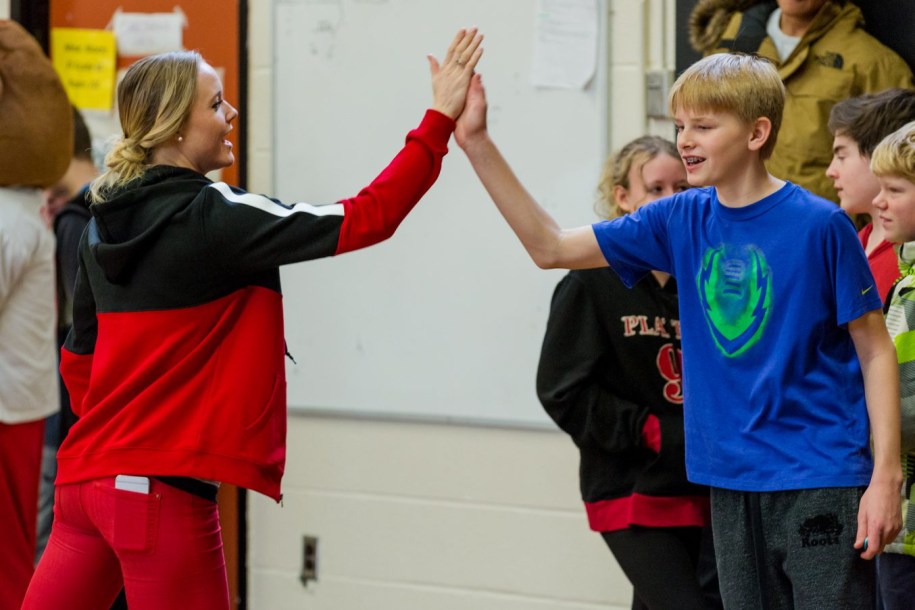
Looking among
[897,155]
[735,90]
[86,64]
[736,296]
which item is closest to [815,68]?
[897,155]

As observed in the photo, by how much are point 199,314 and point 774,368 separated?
93cm

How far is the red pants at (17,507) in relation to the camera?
3086 mm

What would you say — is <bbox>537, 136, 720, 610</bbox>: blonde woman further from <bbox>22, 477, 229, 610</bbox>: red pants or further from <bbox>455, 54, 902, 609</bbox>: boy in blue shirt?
<bbox>22, 477, 229, 610</bbox>: red pants

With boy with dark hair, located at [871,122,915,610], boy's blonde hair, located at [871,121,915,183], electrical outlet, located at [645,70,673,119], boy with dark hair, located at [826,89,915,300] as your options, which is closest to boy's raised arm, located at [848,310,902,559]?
boy with dark hair, located at [871,122,915,610]

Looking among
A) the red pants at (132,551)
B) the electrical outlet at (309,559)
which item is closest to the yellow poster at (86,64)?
the electrical outlet at (309,559)

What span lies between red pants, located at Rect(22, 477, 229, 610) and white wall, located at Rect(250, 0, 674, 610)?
1510mm

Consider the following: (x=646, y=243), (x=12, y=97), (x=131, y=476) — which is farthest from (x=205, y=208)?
(x=12, y=97)

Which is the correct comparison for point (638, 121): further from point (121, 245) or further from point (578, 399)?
point (121, 245)

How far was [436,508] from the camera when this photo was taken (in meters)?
3.54

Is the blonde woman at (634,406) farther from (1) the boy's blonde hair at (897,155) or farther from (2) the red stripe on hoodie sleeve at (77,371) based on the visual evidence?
(2) the red stripe on hoodie sleeve at (77,371)

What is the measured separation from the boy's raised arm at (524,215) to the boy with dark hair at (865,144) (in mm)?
664

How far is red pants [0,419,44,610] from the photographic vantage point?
10.1ft

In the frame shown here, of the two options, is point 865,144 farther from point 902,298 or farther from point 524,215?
point 524,215

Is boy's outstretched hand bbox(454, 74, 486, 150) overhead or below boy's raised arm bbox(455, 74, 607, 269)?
overhead
